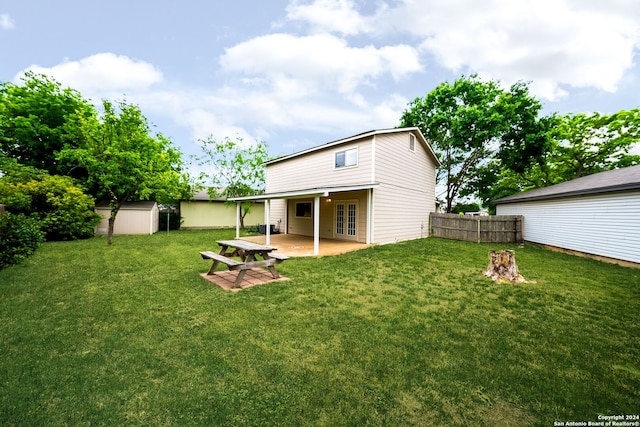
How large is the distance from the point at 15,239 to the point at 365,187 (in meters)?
11.6

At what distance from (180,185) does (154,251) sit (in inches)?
376

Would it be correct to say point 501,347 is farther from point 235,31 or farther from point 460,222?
point 235,31

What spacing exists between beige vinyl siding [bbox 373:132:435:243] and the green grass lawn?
6.10 meters

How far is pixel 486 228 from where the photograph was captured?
42.5ft

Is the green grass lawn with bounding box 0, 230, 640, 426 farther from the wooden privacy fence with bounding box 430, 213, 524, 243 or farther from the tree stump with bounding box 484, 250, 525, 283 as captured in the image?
the wooden privacy fence with bounding box 430, 213, 524, 243

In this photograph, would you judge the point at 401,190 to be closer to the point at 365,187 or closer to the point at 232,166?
the point at 365,187

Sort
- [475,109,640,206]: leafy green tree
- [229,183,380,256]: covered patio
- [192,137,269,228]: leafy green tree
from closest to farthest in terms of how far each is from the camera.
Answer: [229,183,380,256]: covered patio
[475,109,640,206]: leafy green tree
[192,137,269,228]: leafy green tree

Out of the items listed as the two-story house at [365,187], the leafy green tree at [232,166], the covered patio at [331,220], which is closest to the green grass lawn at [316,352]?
the covered patio at [331,220]

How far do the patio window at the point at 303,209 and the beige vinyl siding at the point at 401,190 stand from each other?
15.5ft

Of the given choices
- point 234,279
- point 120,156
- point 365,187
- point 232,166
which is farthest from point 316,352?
point 232,166

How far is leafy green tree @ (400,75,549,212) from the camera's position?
17672 mm

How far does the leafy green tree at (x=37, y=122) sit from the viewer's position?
52.0 feet

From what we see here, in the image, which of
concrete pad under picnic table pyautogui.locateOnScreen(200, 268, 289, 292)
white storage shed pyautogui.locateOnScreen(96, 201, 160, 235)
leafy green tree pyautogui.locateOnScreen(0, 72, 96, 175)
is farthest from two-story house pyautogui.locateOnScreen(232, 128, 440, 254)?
leafy green tree pyautogui.locateOnScreen(0, 72, 96, 175)

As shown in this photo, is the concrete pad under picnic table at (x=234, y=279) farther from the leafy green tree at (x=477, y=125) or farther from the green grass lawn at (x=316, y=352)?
the leafy green tree at (x=477, y=125)
